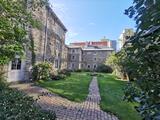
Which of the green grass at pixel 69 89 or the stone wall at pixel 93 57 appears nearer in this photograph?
the green grass at pixel 69 89

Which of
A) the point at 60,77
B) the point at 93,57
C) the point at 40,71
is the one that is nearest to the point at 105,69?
the point at 93,57

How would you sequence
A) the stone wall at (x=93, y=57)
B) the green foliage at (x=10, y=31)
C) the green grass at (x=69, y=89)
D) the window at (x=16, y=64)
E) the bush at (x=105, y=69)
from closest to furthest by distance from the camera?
the green foliage at (x=10, y=31)
the green grass at (x=69, y=89)
the window at (x=16, y=64)
the bush at (x=105, y=69)
the stone wall at (x=93, y=57)

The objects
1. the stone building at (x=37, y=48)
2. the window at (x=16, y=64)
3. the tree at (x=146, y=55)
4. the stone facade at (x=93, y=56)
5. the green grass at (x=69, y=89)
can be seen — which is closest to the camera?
the tree at (x=146, y=55)

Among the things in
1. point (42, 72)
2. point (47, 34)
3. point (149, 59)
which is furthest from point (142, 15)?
point (47, 34)

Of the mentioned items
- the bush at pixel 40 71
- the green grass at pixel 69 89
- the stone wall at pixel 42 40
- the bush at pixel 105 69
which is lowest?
the green grass at pixel 69 89

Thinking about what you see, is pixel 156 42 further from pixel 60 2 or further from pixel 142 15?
pixel 60 2

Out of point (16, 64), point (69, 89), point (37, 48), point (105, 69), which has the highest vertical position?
point (37, 48)

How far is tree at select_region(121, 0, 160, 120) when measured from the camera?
6.89 ft

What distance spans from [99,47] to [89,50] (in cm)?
315

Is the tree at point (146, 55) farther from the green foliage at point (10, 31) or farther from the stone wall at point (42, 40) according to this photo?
the stone wall at point (42, 40)

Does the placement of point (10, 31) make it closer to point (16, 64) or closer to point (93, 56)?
point (16, 64)

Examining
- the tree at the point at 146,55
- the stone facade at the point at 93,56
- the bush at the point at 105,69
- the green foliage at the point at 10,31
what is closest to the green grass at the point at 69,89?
the green foliage at the point at 10,31

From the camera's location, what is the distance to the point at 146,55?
87.9 inches

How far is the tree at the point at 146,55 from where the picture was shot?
2.10 meters
